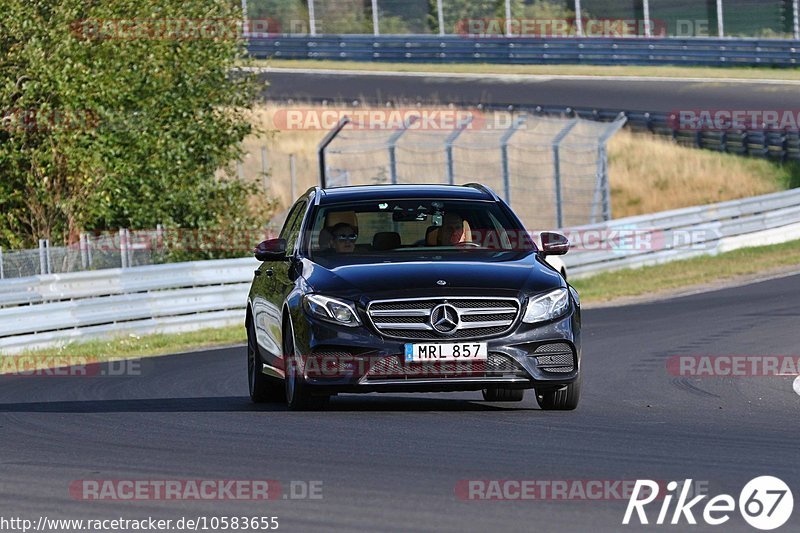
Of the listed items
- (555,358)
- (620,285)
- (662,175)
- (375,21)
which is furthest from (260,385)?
(375,21)

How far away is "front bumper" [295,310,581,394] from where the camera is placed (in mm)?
10312

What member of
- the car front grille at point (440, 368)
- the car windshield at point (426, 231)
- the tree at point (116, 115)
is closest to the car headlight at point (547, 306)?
the car front grille at point (440, 368)

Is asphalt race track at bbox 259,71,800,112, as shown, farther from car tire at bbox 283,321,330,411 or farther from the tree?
car tire at bbox 283,321,330,411

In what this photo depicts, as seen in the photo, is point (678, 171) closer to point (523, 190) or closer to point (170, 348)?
point (523, 190)

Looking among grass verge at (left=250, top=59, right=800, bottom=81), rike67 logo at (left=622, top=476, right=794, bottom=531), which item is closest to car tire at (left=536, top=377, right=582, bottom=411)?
rike67 logo at (left=622, top=476, right=794, bottom=531)

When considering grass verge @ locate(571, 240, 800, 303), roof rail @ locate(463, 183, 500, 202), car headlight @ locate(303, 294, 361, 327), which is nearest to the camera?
car headlight @ locate(303, 294, 361, 327)

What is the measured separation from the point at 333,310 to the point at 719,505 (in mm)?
4041

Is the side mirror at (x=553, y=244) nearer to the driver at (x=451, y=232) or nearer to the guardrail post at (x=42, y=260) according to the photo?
the driver at (x=451, y=232)

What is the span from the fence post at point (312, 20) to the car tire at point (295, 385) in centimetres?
4300

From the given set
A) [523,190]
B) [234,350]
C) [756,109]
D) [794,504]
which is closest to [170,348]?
[234,350]

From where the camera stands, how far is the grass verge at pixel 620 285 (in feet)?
66.0

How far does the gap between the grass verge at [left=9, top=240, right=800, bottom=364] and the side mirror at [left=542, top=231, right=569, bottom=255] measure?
885 centimetres

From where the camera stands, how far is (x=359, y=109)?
43.4 meters

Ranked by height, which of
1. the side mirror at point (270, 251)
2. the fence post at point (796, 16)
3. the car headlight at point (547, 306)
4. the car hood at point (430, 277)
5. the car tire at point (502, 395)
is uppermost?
the fence post at point (796, 16)
